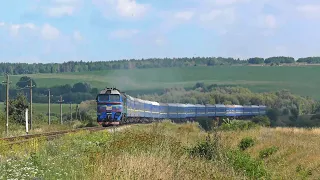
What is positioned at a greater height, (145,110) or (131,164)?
(131,164)

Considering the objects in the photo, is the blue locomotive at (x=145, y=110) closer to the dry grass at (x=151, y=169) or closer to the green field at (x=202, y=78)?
the green field at (x=202, y=78)

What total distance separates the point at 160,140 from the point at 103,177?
27.4 feet

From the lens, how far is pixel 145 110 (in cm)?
6372

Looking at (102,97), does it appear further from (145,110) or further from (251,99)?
(251,99)

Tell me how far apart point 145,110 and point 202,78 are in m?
79.6

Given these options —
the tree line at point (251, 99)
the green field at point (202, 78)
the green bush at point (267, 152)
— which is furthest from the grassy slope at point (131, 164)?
the green field at point (202, 78)

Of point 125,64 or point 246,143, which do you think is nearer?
point 246,143

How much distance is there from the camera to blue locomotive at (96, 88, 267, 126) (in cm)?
4753

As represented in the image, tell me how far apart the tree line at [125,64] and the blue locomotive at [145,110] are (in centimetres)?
4098

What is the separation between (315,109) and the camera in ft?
275

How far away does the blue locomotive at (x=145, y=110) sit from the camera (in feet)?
156

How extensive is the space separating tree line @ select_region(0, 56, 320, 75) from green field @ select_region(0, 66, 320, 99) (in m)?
2.82

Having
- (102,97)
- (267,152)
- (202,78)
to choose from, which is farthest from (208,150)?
(202,78)

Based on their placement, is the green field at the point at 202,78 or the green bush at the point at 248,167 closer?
the green bush at the point at 248,167
